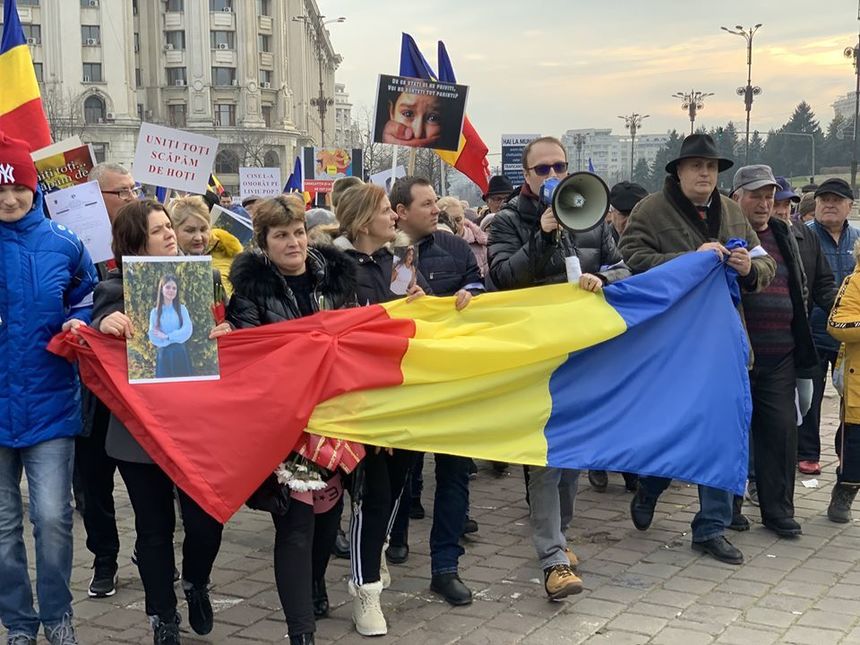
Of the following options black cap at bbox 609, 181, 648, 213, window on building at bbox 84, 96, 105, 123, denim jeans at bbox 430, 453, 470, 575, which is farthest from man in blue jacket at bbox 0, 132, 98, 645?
window on building at bbox 84, 96, 105, 123

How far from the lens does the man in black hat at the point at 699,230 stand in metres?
6.04

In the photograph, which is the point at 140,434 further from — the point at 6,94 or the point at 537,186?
the point at 6,94

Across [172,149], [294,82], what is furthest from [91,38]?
[172,149]

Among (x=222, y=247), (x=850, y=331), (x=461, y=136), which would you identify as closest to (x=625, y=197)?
(x=461, y=136)

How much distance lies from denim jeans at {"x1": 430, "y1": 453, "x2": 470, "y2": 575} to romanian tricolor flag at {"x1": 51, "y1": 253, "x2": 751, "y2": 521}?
0.52m

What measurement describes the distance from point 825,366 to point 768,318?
281 cm

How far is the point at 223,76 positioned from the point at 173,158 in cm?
9514

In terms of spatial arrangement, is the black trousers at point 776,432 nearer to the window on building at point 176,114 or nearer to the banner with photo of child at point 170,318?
the banner with photo of child at point 170,318

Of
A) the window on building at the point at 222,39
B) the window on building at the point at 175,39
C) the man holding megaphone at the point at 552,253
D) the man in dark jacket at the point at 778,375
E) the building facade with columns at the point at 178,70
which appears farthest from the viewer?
the window on building at the point at 222,39

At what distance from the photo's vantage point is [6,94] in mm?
6375

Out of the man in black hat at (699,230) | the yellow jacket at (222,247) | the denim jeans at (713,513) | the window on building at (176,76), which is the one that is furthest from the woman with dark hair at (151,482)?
the window on building at (176,76)

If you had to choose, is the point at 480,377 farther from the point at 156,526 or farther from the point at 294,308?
the point at 156,526

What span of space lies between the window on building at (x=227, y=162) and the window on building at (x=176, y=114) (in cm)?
508

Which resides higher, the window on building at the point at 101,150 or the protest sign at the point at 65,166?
the window on building at the point at 101,150
